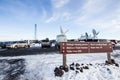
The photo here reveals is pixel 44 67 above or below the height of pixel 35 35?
below

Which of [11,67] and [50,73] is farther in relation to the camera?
[11,67]

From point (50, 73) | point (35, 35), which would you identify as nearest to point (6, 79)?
point (50, 73)

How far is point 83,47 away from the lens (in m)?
14.6

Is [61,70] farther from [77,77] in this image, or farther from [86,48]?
[86,48]

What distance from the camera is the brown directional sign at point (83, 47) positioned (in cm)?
1391

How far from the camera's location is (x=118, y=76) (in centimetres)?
1230

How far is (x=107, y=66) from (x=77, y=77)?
3238mm

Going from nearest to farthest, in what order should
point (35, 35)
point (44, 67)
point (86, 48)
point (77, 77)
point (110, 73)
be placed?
point (77, 77), point (110, 73), point (44, 67), point (86, 48), point (35, 35)

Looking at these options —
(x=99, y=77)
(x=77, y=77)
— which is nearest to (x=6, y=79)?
(x=77, y=77)

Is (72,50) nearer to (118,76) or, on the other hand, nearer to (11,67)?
(118,76)

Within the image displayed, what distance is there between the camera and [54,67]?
43.9ft

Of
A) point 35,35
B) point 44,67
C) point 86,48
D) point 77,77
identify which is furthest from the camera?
point 35,35

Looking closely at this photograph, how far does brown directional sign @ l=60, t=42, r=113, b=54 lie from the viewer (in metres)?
13.9

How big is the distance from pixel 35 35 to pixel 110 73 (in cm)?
7950
